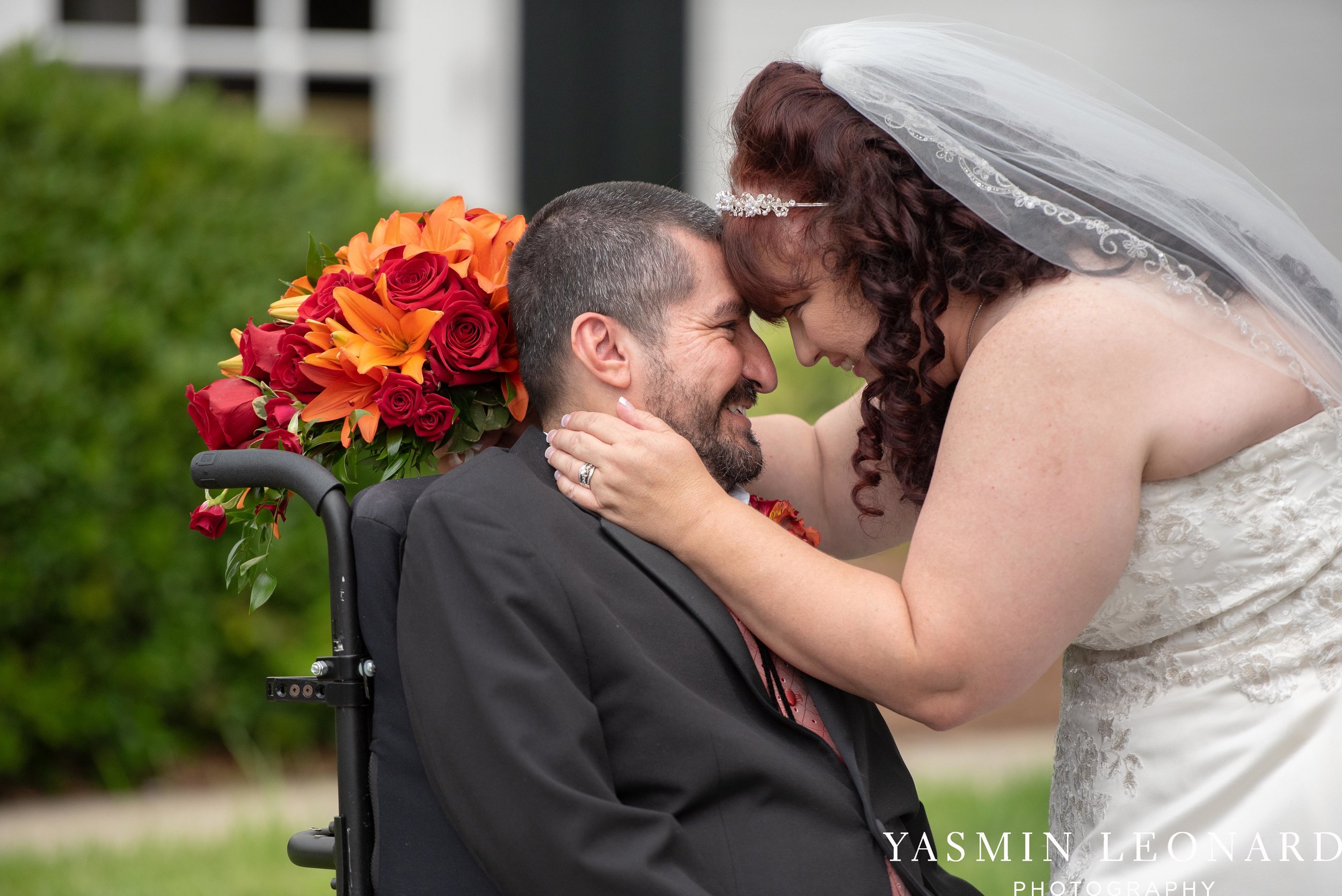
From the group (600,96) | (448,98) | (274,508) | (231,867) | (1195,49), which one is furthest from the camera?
(1195,49)

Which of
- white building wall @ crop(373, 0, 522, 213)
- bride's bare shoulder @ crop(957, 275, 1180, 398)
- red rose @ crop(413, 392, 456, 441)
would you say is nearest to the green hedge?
white building wall @ crop(373, 0, 522, 213)

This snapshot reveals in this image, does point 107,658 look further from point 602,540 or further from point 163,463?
point 602,540

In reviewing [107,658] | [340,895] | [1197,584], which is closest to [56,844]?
[107,658]

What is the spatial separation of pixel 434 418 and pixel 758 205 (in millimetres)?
685

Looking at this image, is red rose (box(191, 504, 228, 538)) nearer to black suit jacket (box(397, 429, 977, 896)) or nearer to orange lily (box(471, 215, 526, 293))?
black suit jacket (box(397, 429, 977, 896))

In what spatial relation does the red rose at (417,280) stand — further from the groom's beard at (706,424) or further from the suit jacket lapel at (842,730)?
the suit jacket lapel at (842,730)

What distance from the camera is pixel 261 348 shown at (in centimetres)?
225

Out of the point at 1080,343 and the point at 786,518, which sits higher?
the point at 1080,343

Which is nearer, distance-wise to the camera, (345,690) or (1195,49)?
(345,690)

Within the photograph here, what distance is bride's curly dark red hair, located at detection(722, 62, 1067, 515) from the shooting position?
2008mm

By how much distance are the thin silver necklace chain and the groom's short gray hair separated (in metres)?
0.49

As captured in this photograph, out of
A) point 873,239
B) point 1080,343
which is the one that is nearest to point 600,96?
point 873,239

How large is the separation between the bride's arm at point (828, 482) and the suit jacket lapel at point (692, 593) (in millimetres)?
676

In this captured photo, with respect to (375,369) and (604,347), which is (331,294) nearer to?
(375,369)
